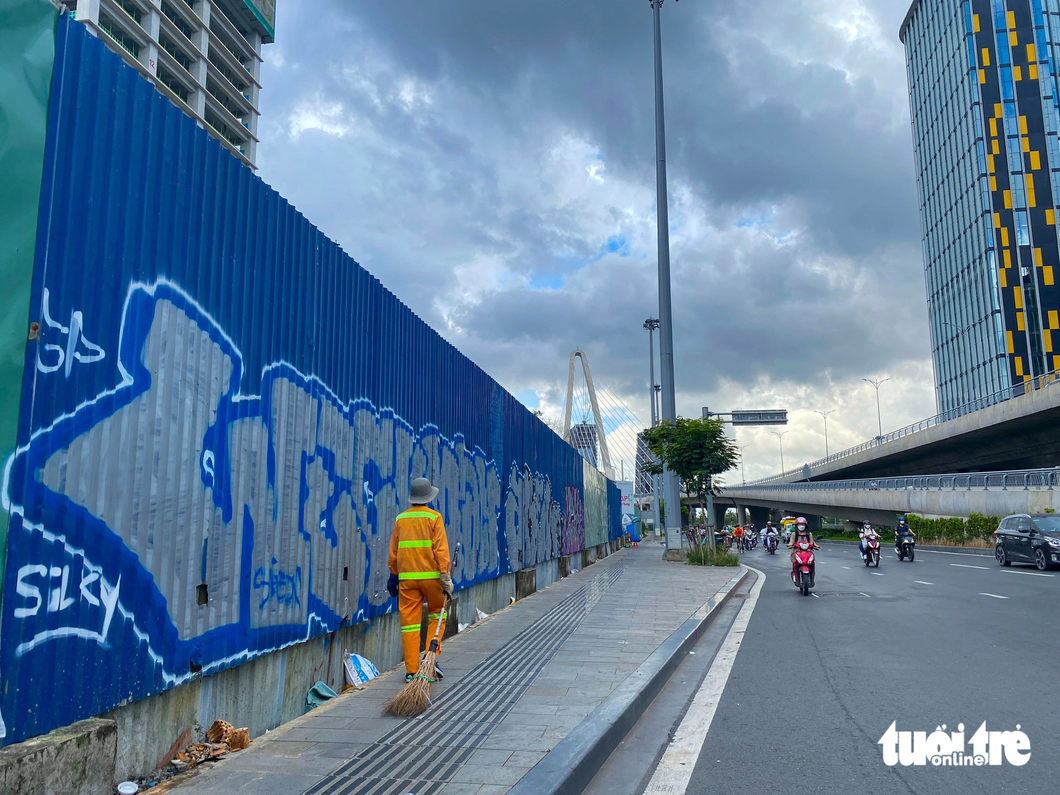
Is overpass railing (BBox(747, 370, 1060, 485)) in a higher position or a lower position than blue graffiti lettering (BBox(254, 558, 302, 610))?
higher

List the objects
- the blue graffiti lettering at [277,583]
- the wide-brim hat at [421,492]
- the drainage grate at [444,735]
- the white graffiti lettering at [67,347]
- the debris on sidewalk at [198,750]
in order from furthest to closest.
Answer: the wide-brim hat at [421,492] < the blue graffiti lettering at [277,583] < the debris on sidewalk at [198,750] < the drainage grate at [444,735] < the white graffiti lettering at [67,347]

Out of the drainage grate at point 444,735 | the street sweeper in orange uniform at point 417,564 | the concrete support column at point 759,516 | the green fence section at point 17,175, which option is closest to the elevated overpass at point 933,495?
the drainage grate at point 444,735

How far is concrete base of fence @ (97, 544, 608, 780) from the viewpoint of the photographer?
3855 mm

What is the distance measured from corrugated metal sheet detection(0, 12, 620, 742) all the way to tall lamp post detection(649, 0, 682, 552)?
749 inches

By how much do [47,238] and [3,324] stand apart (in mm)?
462

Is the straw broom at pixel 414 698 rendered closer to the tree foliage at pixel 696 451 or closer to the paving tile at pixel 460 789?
the paving tile at pixel 460 789

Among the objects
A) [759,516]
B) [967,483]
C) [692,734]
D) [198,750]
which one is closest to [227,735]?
[198,750]

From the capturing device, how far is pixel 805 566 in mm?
14141

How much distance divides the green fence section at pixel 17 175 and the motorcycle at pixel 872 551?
2245cm

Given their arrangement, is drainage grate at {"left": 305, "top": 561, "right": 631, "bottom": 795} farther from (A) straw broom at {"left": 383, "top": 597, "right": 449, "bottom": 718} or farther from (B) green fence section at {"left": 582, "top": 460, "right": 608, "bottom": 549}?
(B) green fence section at {"left": 582, "top": 460, "right": 608, "bottom": 549}

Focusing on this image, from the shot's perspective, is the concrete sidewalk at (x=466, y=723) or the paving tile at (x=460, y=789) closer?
the paving tile at (x=460, y=789)

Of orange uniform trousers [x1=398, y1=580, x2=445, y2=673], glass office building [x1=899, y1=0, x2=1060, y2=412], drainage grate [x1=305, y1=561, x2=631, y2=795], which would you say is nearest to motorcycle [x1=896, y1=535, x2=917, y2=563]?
drainage grate [x1=305, y1=561, x2=631, y2=795]

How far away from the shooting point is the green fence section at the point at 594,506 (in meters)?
24.7

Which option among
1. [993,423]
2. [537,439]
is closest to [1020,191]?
[993,423]
